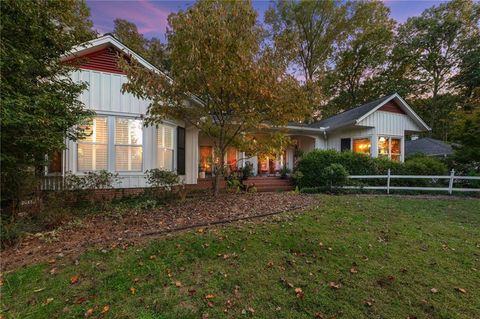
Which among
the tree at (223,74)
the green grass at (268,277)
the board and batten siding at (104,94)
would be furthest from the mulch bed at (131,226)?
the board and batten siding at (104,94)

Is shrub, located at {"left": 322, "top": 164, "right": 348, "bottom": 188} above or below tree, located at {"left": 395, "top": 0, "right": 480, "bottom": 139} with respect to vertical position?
below

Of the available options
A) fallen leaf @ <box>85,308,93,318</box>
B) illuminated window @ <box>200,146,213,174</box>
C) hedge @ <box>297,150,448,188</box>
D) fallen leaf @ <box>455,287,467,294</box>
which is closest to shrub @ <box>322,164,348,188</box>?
hedge @ <box>297,150,448,188</box>

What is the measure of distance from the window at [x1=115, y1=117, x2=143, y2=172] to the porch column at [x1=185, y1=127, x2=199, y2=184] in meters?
2.26

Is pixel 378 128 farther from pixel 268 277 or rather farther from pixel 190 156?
pixel 268 277

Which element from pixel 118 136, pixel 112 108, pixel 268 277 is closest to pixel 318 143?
pixel 118 136

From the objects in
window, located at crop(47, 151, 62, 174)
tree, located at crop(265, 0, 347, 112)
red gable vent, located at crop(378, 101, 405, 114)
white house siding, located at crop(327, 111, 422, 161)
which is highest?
tree, located at crop(265, 0, 347, 112)

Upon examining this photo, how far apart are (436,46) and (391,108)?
15645 millimetres

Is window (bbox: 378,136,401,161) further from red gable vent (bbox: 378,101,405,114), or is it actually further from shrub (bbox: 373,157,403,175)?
shrub (bbox: 373,157,403,175)

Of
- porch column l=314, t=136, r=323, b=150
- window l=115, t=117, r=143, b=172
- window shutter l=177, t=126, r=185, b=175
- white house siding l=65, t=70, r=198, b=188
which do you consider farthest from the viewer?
porch column l=314, t=136, r=323, b=150

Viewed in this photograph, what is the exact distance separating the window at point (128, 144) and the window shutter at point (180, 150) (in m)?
1.67

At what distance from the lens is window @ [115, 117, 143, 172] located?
854cm

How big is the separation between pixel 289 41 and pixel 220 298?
6.34 meters

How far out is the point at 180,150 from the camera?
408 inches

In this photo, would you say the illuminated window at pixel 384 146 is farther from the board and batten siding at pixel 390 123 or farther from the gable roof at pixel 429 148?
the gable roof at pixel 429 148
